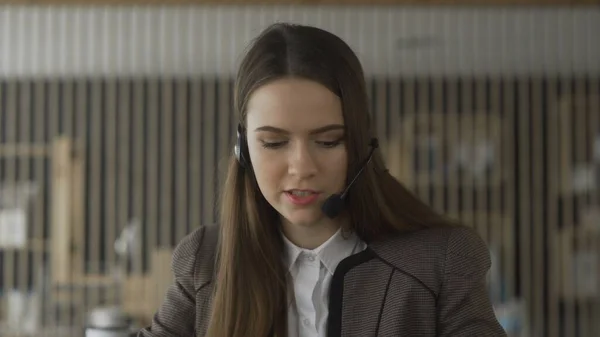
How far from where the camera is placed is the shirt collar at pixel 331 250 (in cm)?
103

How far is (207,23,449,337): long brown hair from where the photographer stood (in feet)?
3.12

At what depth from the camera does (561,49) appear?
596 cm

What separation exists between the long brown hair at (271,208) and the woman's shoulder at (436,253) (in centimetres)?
2

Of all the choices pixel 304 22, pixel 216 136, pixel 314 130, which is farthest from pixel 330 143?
pixel 216 136

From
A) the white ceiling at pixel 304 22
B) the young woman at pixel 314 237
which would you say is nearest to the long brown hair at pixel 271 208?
the young woman at pixel 314 237

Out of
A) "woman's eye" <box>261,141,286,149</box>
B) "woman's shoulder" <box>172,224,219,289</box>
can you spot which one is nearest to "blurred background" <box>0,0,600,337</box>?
"woman's shoulder" <box>172,224,219,289</box>

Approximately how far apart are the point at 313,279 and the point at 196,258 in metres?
0.13

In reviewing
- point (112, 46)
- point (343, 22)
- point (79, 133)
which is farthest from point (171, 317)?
point (79, 133)

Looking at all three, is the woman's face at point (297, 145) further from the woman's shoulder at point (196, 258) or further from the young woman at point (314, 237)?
the woman's shoulder at point (196, 258)

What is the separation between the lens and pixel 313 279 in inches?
40.7

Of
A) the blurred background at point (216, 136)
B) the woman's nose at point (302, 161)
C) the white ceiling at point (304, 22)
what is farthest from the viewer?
the blurred background at point (216, 136)

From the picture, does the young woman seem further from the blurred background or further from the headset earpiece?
the blurred background

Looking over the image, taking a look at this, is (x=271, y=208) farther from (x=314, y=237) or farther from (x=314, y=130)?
A: (x=314, y=130)

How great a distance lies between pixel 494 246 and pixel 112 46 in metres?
2.71
